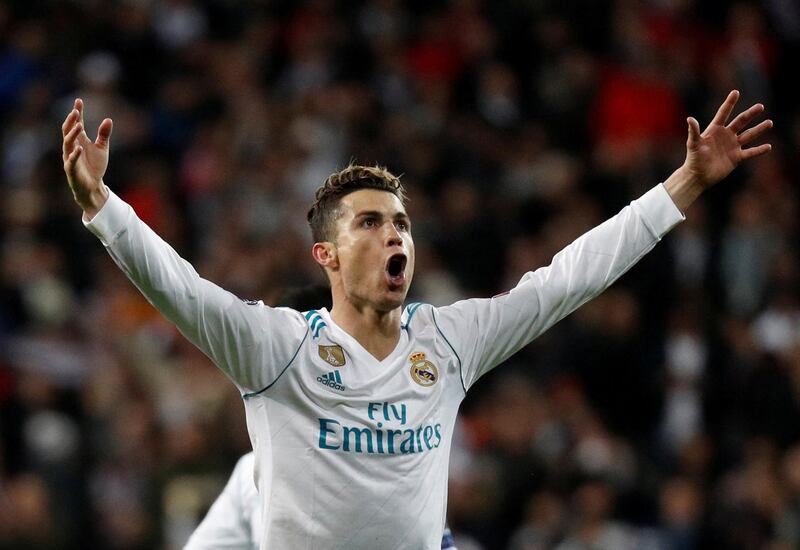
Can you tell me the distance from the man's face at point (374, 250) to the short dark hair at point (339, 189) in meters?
0.03

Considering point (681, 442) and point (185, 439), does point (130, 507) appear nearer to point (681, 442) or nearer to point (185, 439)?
point (185, 439)

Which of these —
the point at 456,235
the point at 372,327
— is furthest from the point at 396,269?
the point at 456,235

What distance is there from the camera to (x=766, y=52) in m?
13.1

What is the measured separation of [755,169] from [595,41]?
225cm

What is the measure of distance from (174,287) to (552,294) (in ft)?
4.73

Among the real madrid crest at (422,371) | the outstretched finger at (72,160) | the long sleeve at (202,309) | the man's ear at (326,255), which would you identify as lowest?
the real madrid crest at (422,371)

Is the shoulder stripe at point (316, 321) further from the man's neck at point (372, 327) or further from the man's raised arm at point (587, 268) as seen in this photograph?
the man's raised arm at point (587, 268)

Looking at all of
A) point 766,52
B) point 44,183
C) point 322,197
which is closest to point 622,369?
point 766,52

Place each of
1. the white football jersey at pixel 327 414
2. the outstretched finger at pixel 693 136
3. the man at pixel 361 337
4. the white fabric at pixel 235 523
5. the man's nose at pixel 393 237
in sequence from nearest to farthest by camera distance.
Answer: the man at pixel 361 337 → the white football jersey at pixel 327 414 → the man's nose at pixel 393 237 → the outstretched finger at pixel 693 136 → the white fabric at pixel 235 523

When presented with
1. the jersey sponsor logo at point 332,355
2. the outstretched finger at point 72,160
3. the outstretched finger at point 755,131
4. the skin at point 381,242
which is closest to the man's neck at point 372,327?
the skin at point 381,242

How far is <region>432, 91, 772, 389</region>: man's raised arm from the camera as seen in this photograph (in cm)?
526

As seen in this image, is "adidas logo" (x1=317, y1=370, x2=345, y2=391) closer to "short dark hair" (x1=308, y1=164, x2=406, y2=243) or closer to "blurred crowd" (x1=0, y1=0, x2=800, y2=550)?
"short dark hair" (x1=308, y1=164, x2=406, y2=243)

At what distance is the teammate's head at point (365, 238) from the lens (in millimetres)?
5078

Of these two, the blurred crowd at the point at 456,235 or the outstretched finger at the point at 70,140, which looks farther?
the blurred crowd at the point at 456,235
